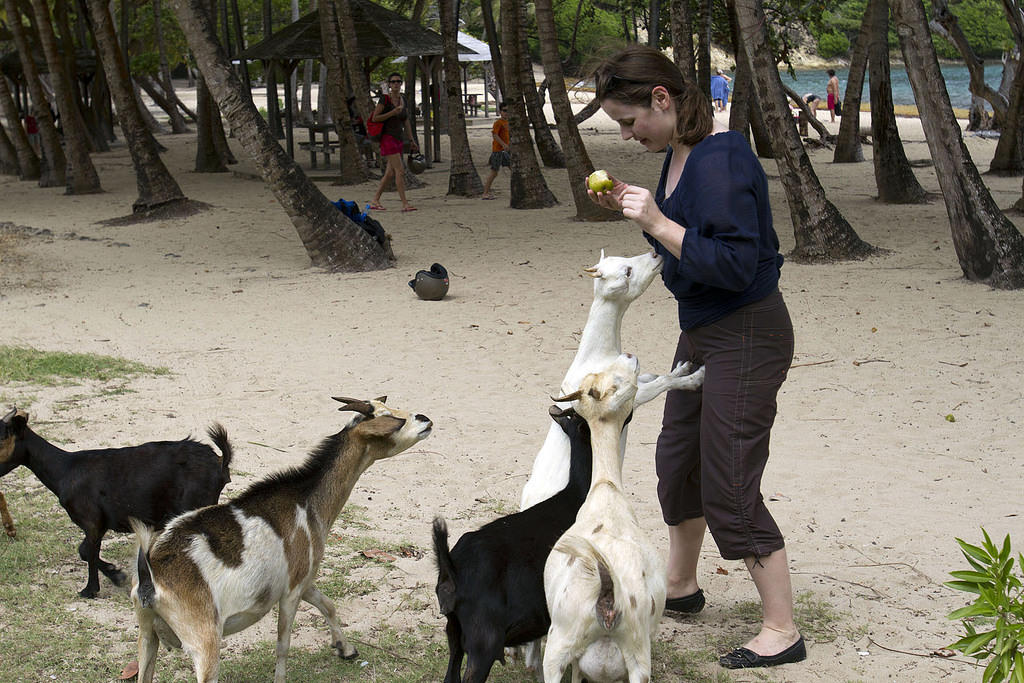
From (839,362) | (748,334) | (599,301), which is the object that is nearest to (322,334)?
(839,362)

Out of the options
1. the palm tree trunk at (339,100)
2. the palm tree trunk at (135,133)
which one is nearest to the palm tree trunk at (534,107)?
the palm tree trunk at (339,100)

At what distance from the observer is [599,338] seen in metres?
3.94

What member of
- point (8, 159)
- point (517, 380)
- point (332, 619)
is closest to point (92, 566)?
point (332, 619)

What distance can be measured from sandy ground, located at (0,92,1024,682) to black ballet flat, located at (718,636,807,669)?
5 cm

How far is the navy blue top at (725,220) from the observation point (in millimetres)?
3248

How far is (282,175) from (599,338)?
8.33m

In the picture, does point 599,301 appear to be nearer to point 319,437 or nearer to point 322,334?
point 319,437

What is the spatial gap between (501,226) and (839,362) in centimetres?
681

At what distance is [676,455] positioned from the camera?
390 centimetres

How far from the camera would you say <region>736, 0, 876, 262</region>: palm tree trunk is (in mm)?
10742

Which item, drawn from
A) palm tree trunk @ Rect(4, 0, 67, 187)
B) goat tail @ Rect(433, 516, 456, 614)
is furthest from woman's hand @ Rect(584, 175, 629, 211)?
palm tree trunk @ Rect(4, 0, 67, 187)

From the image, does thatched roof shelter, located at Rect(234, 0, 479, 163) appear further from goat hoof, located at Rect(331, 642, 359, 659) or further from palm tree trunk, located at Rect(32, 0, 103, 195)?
goat hoof, located at Rect(331, 642, 359, 659)

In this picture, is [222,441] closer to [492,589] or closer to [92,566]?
[92,566]

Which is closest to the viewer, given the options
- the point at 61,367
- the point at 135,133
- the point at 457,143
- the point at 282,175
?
the point at 61,367
